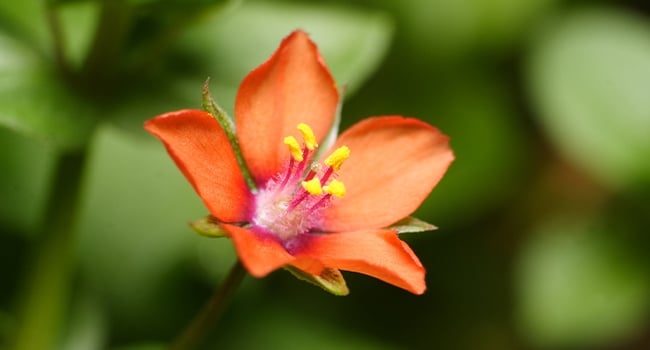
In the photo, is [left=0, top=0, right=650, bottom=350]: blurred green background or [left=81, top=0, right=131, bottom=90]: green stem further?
[left=0, top=0, right=650, bottom=350]: blurred green background

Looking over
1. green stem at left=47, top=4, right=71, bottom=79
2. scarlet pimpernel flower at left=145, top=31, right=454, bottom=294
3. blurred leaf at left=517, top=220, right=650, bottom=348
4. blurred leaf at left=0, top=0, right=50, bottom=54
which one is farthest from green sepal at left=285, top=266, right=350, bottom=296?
blurred leaf at left=517, top=220, right=650, bottom=348

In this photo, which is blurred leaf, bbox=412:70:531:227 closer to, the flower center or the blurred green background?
the blurred green background

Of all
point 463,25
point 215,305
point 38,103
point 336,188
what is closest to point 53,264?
point 38,103

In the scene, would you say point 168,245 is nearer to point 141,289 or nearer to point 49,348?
point 141,289

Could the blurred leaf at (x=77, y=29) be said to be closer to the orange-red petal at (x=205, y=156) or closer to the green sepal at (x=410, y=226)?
the orange-red petal at (x=205, y=156)

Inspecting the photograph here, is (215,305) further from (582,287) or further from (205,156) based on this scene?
(582,287)

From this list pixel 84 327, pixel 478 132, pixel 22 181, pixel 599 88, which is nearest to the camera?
pixel 84 327

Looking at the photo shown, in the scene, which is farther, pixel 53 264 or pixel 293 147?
pixel 53 264

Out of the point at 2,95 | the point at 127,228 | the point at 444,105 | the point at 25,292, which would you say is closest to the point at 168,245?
the point at 127,228
